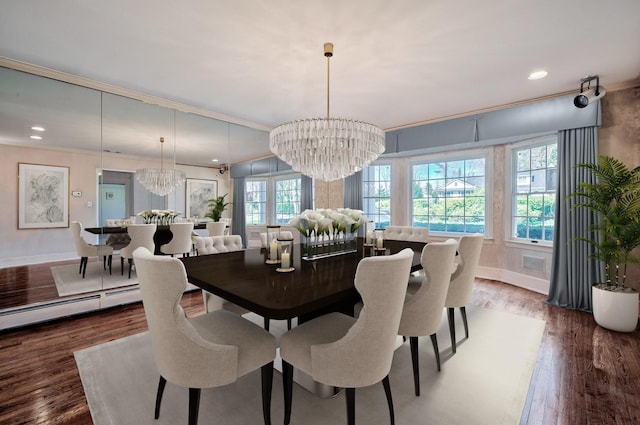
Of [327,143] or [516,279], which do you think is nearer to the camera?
[327,143]

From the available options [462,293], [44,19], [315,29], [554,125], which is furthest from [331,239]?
[554,125]

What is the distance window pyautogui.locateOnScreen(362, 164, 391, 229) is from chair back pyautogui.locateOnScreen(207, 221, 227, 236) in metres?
2.69

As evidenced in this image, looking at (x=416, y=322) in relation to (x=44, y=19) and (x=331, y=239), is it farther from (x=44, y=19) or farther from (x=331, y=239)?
(x=44, y=19)

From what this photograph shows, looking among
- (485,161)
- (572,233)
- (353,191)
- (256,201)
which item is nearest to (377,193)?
(353,191)

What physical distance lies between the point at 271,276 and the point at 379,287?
78 centimetres

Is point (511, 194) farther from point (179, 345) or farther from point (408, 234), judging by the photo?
point (179, 345)

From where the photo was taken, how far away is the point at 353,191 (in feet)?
18.3

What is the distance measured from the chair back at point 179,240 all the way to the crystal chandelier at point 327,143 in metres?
1.91

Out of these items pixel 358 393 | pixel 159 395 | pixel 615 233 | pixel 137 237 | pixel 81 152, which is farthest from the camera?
pixel 137 237

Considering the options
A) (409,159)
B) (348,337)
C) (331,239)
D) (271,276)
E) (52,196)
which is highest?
(409,159)

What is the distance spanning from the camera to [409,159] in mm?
5531

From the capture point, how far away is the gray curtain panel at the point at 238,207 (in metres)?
4.68

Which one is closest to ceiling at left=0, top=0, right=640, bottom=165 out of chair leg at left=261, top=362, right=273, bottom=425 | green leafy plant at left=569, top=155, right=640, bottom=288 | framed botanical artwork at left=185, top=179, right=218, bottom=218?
green leafy plant at left=569, top=155, right=640, bottom=288

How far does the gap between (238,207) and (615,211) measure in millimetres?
4732
